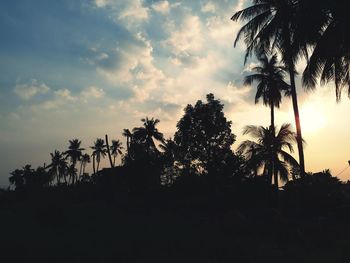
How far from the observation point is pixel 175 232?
61.5 ft

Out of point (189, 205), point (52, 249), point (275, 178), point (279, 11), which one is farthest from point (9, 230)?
point (275, 178)

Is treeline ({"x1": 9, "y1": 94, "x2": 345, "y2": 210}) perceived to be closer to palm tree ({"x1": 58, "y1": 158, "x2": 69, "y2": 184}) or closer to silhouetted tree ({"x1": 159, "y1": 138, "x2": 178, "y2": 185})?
silhouetted tree ({"x1": 159, "y1": 138, "x2": 178, "y2": 185})

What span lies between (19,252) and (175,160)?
27587mm

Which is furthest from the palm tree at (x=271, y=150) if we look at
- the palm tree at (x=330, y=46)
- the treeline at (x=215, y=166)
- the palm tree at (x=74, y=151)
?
the palm tree at (x=74, y=151)

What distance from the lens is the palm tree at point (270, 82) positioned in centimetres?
3272

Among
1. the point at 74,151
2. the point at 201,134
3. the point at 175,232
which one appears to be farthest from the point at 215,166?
the point at 74,151

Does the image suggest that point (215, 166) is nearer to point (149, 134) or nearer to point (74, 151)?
point (149, 134)

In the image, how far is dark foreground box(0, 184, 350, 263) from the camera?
14.0 metres

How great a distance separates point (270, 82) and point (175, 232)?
19.1 metres

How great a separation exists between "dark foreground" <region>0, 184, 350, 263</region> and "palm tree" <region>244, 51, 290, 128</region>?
9224 millimetres

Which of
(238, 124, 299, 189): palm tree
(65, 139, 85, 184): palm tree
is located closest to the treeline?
(238, 124, 299, 189): palm tree

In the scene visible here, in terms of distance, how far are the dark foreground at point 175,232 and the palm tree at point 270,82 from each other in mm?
9224

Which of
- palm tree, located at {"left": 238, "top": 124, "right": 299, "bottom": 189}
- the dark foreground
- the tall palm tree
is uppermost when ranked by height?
the tall palm tree

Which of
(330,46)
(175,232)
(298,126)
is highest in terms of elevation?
(330,46)
